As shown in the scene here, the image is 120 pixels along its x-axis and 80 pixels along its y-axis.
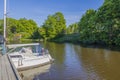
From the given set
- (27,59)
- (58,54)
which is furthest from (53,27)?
(27,59)

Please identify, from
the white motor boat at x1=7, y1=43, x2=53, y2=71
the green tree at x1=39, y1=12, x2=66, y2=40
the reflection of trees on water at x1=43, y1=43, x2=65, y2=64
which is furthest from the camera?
the green tree at x1=39, y1=12, x2=66, y2=40

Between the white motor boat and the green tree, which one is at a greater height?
the green tree

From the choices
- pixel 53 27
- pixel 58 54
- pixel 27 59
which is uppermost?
pixel 53 27

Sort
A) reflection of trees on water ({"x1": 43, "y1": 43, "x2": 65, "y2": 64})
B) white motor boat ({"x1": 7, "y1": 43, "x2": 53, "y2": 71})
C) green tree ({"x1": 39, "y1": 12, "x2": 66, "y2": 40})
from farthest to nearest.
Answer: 1. green tree ({"x1": 39, "y1": 12, "x2": 66, "y2": 40})
2. reflection of trees on water ({"x1": 43, "y1": 43, "x2": 65, "y2": 64})
3. white motor boat ({"x1": 7, "y1": 43, "x2": 53, "y2": 71})

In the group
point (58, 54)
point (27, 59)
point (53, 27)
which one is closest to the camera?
point (27, 59)

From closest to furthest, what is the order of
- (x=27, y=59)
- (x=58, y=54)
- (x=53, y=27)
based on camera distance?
(x=27, y=59) → (x=58, y=54) → (x=53, y=27)

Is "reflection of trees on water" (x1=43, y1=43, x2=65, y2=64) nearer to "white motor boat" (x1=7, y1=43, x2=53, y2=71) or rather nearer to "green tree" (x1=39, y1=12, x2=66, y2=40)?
"white motor boat" (x1=7, y1=43, x2=53, y2=71)

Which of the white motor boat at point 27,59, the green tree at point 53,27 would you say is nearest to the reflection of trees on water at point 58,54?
the white motor boat at point 27,59

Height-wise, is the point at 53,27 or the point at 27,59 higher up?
the point at 53,27

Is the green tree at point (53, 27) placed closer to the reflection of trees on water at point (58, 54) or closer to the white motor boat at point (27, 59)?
the reflection of trees on water at point (58, 54)

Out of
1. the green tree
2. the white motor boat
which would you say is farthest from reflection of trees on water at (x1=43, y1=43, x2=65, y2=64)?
the green tree

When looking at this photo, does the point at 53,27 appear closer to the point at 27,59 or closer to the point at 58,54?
the point at 58,54

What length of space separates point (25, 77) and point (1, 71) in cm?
568

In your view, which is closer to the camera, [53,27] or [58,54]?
[58,54]
